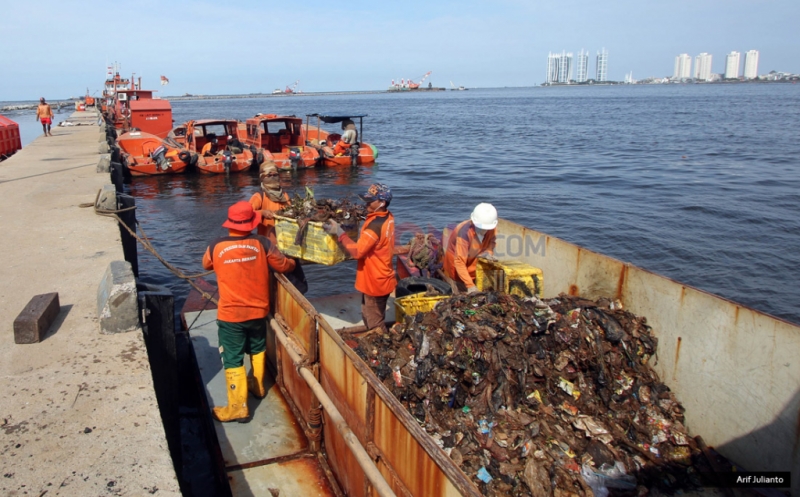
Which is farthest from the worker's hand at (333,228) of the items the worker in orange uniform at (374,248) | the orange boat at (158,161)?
the orange boat at (158,161)

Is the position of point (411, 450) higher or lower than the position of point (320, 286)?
higher

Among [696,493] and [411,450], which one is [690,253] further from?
[411,450]

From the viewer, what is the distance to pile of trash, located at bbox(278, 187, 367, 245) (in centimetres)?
538

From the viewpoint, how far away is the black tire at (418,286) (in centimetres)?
605

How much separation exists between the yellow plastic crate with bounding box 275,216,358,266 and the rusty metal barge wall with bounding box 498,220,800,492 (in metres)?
2.72

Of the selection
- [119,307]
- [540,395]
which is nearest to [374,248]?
[540,395]

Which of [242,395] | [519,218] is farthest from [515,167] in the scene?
[242,395]

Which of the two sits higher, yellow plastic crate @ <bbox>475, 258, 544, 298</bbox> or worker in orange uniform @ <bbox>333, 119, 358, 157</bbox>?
worker in orange uniform @ <bbox>333, 119, 358, 157</bbox>

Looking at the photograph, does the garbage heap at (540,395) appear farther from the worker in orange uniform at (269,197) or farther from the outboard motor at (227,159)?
the outboard motor at (227,159)

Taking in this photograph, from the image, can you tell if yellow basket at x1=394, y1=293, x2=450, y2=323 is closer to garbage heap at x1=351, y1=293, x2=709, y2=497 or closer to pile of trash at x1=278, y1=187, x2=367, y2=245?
garbage heap at x1=351, y1=293, x2=709, y2=497

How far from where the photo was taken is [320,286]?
1059cm

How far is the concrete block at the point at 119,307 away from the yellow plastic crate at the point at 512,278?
11.3ft

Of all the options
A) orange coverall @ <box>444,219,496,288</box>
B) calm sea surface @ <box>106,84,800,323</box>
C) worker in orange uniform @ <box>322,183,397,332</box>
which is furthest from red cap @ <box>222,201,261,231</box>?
calm sea surface @ <box>106,84,800,323</box>

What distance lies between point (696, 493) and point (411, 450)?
238cm
